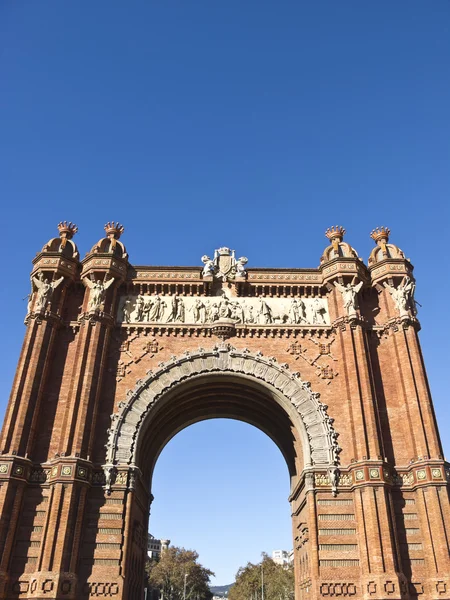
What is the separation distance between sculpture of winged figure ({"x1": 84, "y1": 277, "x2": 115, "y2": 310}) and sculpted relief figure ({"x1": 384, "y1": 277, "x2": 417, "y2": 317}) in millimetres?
11931

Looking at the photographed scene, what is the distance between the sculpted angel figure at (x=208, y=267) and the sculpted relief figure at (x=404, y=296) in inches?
296

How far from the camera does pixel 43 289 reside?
21.7 metres

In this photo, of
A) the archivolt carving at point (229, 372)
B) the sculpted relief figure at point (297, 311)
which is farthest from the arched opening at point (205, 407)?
the sculpted relief figure at point (297, 311)

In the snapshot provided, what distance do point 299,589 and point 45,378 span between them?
1330 centimetres

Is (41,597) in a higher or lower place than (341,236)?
lower

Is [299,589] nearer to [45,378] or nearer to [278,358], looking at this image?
[278,358]

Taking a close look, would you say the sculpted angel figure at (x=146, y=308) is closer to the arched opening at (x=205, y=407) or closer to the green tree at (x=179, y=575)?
the arched opening at (x=205, y=407)

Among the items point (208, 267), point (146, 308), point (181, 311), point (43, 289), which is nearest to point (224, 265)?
point (208, 267)

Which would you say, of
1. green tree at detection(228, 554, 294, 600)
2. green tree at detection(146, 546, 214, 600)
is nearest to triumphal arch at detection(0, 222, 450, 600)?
green tree at detection(228, 554, 294, 600)

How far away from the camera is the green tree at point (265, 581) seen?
60.6m

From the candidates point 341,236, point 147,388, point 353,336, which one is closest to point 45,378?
A: point 147,388

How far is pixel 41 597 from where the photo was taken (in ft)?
52.1

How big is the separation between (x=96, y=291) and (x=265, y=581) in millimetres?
61431

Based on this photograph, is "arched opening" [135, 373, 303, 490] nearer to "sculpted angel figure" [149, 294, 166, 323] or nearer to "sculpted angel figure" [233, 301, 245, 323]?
"sculpted angel figure" [233, 301, 245, 323]
